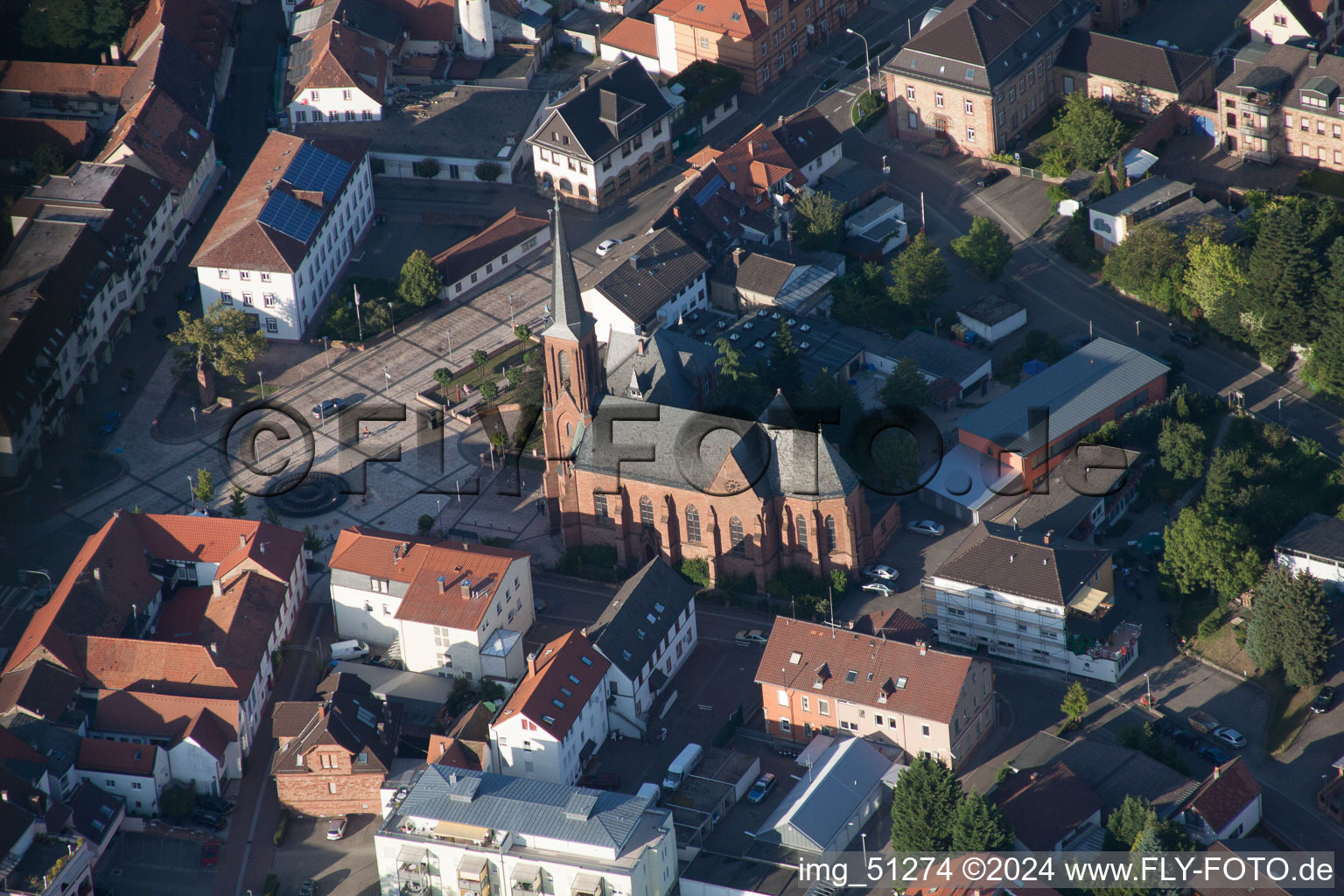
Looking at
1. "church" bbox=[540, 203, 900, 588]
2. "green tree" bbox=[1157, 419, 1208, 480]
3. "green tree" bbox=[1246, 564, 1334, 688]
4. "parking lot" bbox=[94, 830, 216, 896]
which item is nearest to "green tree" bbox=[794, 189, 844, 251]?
"church" bbox=[540, 203, 900, 588]

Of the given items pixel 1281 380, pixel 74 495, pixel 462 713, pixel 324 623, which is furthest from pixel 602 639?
pixel 1281 380

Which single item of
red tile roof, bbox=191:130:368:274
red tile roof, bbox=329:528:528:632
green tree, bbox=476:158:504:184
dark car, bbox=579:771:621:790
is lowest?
dark car, bbox=579:771:621:790

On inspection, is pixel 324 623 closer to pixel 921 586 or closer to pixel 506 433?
pixel 506 433

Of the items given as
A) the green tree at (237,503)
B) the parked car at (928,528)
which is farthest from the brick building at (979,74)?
the green tree at (237,503)

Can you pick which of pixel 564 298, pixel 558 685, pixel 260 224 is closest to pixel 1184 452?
pixel 564 298

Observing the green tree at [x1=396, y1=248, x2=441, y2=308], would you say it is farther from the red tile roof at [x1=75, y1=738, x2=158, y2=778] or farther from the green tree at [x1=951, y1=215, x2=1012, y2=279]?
the red tile roof at [x1=75, y1=738, x2=158, y2=778]

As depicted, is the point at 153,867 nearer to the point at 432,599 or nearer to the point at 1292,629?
the point at 432,599
